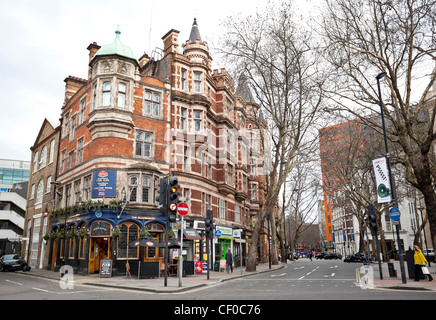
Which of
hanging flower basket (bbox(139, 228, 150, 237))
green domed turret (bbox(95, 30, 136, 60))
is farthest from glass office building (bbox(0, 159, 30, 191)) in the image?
hanging flower basket (bbox(139, 228, 150, 237))

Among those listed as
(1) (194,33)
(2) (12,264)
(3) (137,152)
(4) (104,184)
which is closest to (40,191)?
(2) (12,264)

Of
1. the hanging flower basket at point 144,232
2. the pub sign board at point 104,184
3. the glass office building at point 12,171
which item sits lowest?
the hanging flower basket at point 144,232

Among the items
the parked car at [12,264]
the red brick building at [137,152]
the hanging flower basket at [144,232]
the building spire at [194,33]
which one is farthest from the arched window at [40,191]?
the building spire at [194,33]

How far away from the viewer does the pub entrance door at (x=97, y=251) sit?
23.2 m

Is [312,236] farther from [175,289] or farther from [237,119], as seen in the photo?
Answer: [175,289]

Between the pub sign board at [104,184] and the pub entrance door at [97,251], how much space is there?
3.11 metres

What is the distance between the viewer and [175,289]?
1336cm

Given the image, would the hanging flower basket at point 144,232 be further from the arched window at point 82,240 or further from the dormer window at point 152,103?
the dormer window at point 152,103

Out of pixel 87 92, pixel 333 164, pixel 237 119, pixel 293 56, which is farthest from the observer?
pixel 237 119

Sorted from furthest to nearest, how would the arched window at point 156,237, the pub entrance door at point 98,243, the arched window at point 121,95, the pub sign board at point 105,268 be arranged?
the arched window at point 121,95 → the arched window at point 156,237 → the pub entrance door at point 98,243 → the pub sign board at point 105,268

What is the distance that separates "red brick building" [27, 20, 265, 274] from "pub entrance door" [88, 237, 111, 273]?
7 cm

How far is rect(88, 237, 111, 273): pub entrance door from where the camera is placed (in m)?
23.2
